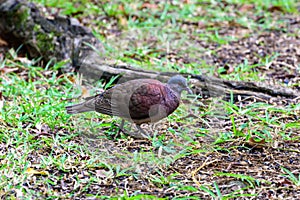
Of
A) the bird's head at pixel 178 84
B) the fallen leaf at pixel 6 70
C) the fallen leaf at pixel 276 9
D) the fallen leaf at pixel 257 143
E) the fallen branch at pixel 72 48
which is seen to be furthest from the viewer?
the fallen leaf at pixel 276 9

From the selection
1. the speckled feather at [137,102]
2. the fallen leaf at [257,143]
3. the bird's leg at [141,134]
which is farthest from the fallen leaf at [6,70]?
the fallen leaf at [257,143]

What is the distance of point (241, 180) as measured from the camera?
3.85 meters

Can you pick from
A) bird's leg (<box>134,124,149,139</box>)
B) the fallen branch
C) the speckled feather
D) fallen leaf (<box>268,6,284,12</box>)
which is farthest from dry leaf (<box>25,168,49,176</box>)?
fallen leaf (<box>268,6,284,12</box>)

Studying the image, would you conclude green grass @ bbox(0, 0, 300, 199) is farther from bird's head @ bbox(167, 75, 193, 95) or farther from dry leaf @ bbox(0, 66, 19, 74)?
bird's head @ bbox(167, 75, 193, 95)

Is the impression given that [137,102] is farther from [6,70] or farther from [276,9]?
[276,9]

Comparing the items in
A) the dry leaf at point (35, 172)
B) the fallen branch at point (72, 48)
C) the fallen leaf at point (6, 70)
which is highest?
the fallen branch at point (72, 48)

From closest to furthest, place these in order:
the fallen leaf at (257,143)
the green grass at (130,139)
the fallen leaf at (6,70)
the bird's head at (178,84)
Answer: the green grass at (130,139) → the fallen leaf at (257,143) → the bird's head at (178,84) → the fallen leaf at (6,70)

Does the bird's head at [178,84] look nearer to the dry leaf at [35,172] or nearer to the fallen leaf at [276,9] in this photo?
the dry leaf at [35,172]

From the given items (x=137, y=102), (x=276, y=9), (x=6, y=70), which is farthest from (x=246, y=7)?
(x=137, y=102)

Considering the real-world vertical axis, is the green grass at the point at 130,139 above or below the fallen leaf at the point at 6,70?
above

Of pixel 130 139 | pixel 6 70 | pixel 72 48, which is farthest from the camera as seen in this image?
pixel 72 48

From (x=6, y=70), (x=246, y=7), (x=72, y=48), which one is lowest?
(x=6, y=70)

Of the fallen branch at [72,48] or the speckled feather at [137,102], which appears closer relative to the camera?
the speckled feather at [137,102]

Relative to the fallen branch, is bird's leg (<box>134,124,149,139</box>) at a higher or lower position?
lower
